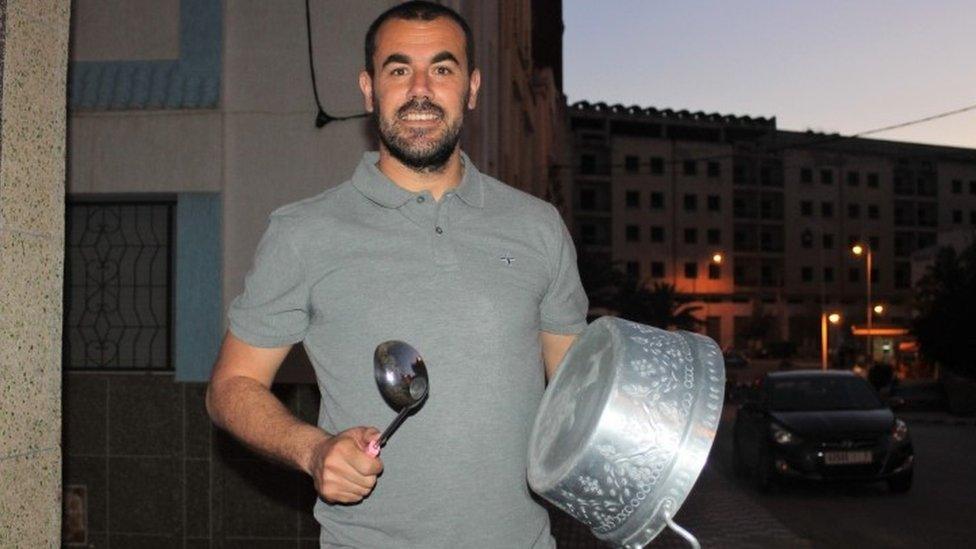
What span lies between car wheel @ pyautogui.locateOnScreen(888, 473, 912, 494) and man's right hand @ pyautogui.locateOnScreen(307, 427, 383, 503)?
13.0m

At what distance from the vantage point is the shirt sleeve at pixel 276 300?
8.95ft

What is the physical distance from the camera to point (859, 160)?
9906 centimetres

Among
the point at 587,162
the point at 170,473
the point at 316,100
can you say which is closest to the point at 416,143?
the point at 316,100

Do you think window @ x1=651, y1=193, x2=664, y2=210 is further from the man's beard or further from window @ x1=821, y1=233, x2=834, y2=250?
the man's beard

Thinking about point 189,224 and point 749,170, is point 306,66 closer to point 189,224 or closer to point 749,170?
point 189,224

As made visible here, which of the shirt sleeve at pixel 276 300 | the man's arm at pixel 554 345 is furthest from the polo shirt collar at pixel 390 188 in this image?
the man's arm at pixel 554 345

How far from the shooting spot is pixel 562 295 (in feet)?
9.70

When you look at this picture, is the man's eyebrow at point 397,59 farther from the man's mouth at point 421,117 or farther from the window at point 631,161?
the window at point 631,161

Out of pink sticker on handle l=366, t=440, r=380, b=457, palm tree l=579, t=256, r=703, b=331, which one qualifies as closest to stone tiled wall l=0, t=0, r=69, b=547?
pink sticker on handle l=366, t=440, r=380, b=457

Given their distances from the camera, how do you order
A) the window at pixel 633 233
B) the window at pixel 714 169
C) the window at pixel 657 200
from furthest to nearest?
the window at pixel 714 169
the window at pixel 657 200
the window at pixel 633 233

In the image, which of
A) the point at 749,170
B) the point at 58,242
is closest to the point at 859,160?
the point at 749,170

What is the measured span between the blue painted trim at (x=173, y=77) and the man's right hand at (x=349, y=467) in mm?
6048

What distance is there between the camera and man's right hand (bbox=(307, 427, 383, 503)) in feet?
7.26

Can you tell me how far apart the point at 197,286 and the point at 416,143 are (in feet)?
17.4
